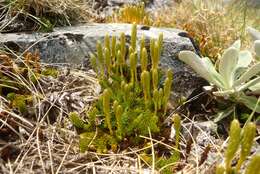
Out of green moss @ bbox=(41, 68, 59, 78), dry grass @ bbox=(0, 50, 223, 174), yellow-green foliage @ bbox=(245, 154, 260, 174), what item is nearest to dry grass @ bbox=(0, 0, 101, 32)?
green moss @ bbox=(41, 68, 59, 78)

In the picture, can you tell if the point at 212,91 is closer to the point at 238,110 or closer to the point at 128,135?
the point at 238,110

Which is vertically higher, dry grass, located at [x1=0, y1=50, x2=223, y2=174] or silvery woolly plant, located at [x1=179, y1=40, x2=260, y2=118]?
silvery woolly plant, located at [x1=179, y1=40, x2=260, y2=118]

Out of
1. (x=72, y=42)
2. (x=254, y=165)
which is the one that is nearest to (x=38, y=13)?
(x=72, y=42)

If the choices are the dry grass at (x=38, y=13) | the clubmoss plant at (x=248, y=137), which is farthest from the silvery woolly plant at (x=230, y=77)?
the dry grass at (x=38, y=13)

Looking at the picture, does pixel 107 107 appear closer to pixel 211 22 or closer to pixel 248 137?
pixel 248 137

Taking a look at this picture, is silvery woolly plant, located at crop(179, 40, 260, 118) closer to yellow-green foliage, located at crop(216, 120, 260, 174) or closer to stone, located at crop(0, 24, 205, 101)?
stone, located at crop(0, 24, 205, 101)

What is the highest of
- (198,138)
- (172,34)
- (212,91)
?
(172,34)

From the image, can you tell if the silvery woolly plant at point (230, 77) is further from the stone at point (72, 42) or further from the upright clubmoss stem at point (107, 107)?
the upright clubmoss stem at point (107, 107)

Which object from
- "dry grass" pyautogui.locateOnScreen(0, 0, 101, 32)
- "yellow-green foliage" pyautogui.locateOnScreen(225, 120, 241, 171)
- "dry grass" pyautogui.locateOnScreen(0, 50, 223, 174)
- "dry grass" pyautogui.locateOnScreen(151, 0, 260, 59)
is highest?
"dry grass" pyautogui.locateOnScreen(0, 0, 101, 32)

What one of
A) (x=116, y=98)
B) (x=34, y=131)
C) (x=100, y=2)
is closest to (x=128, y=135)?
(x=116, y=98)
